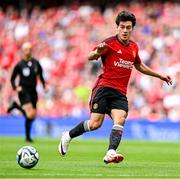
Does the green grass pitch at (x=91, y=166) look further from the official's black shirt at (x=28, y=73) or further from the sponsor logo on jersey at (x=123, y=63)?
the official's black shirt at (x=28, y=73)

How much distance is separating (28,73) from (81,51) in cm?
899

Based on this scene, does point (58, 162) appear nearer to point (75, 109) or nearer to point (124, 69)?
point (124, 69)

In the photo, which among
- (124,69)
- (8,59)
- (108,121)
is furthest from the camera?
(8,59)

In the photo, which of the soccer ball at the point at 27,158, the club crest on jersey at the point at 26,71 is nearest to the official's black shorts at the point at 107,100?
the soccer ball at the point at 27,158

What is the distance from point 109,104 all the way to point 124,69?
24.9 inches

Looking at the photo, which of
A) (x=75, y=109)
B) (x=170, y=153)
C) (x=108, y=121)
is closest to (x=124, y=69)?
(x=170, y=153)

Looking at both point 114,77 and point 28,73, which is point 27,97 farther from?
point 114,77

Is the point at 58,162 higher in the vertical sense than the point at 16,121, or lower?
lower

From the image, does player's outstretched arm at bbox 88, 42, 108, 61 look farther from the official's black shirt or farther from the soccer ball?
the official's black shirt

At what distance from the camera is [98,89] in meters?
13.1

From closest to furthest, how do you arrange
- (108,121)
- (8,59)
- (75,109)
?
(108,121) → (75,109) → (8,59)

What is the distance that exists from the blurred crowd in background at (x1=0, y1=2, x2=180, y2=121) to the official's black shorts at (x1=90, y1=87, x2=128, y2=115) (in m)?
13.1

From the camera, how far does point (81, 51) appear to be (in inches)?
1184

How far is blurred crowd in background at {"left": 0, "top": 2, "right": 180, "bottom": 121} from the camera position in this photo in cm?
2698
